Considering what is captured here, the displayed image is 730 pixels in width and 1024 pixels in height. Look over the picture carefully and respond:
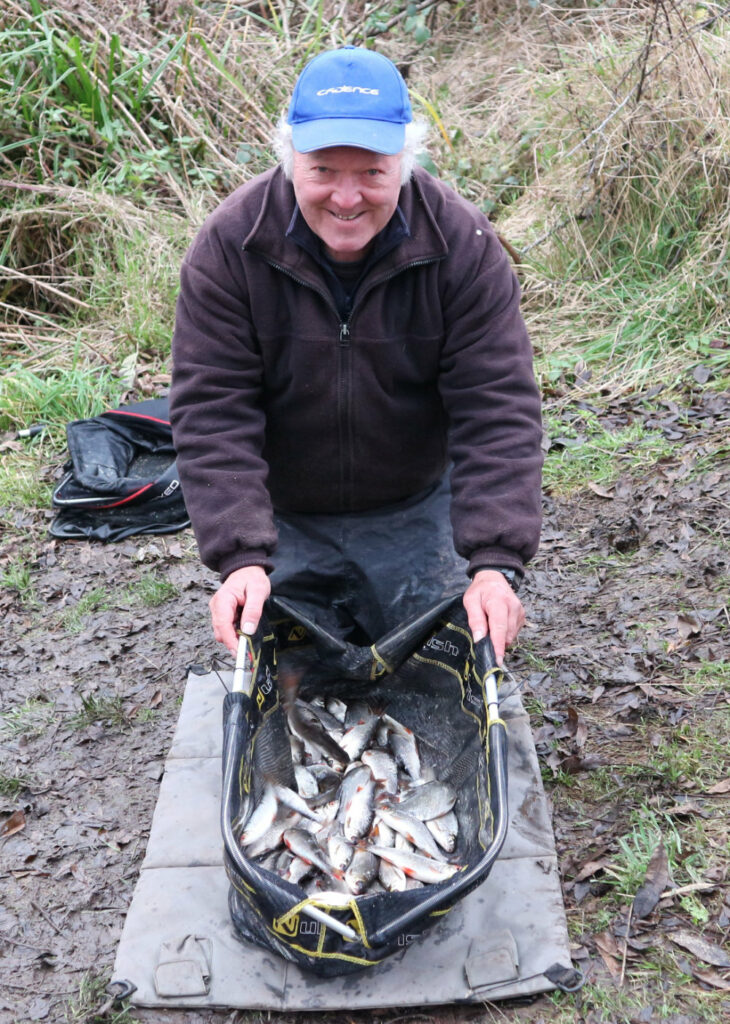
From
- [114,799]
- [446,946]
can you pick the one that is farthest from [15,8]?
[446,946]

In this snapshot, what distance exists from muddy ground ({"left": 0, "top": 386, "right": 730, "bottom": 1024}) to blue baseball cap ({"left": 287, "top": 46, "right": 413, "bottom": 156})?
173cm

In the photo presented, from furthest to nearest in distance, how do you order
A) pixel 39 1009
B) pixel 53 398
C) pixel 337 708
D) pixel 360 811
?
pixel 53 398 → pixel 337 708 → pixel 360 811 → pixel 39 1009

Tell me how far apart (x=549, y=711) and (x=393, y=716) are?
492 millimetres

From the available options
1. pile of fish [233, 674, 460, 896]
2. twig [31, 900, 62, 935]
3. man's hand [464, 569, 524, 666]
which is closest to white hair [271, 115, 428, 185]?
man's hand [464, 569, 524, 666]

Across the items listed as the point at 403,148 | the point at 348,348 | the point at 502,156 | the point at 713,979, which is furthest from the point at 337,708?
the point at 502,156

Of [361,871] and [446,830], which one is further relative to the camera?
[446,830]

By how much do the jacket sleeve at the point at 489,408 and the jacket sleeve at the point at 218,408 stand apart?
1.72ft

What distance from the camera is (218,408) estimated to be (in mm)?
2533

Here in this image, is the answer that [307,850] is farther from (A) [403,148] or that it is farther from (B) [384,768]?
(A) [403,148]

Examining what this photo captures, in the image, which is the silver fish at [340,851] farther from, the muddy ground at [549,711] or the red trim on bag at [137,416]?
the red trim on bag at [137,416]

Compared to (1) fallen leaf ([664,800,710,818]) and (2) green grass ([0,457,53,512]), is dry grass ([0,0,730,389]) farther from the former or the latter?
(1) fallen leaf ([664,800,710,818])

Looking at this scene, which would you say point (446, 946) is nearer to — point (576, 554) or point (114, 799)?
point (114, 799)

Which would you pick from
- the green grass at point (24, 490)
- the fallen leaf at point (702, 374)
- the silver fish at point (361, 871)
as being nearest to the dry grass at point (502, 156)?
the fallen leaf at point (702, 374)

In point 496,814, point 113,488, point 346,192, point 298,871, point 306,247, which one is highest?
point 346,192
